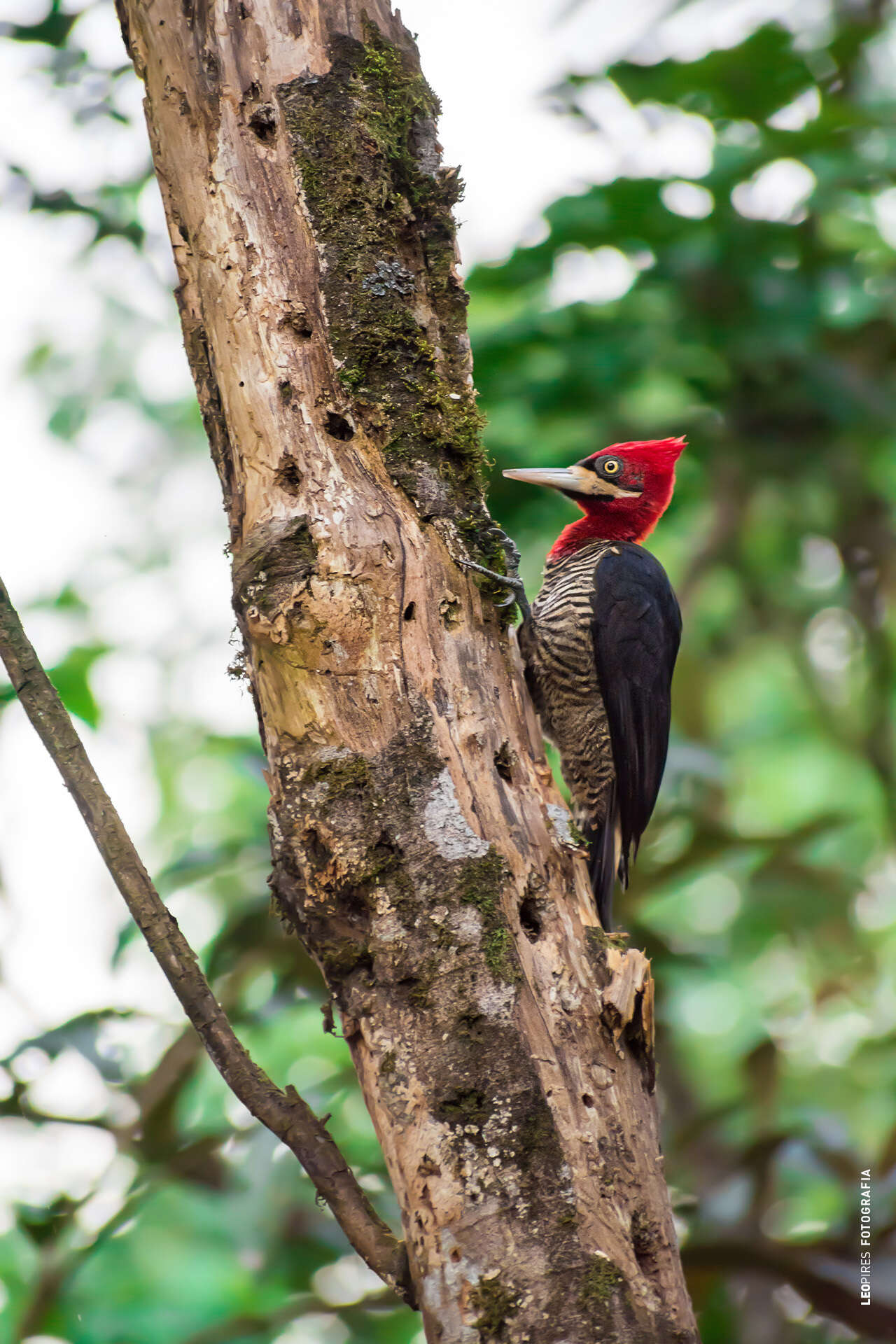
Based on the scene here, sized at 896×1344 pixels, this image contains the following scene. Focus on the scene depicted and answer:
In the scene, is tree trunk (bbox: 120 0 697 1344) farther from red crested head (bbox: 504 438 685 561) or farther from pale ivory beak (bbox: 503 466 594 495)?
red crested head (bbox: 504 438 685 561)

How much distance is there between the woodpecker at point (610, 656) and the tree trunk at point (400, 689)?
3.31 ft

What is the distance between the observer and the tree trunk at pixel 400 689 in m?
1.32

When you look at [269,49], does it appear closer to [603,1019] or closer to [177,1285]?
[603,1019]

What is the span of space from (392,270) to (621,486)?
1516 mm

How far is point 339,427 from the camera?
5.57 ft

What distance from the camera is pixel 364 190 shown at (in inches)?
69.7

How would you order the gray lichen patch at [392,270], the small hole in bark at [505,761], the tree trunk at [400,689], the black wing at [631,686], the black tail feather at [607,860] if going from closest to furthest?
the tree trunk at [400,689]
the small hole in bark at [505,761]
the gray lichen patch at [392,270]
the black tail feather at [607,860]
the black wing at [631,686]

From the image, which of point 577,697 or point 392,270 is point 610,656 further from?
point 392,270

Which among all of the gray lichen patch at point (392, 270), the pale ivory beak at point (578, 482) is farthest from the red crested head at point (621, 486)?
the gray lichen patch at point (392, 270)

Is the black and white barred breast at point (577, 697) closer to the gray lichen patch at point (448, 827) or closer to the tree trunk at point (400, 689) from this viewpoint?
the tree trunk at point (400, 689)

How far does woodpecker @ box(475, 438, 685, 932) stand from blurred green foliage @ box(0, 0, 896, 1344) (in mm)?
268

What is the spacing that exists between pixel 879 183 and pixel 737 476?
3.78 feet

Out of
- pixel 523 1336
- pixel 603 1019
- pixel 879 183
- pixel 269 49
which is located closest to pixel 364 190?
pixel 269 49

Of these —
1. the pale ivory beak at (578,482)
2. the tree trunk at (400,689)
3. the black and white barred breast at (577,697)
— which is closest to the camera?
the tree trunk at (400,689)
